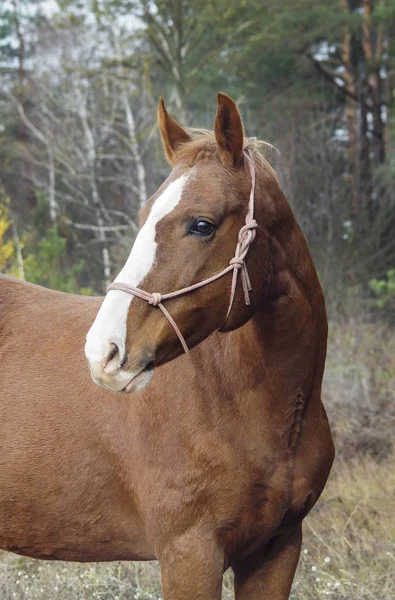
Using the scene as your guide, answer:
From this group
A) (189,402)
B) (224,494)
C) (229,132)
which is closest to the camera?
(229,132)

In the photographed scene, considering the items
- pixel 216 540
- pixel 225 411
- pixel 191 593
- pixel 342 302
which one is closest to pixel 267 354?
pixel 225 411

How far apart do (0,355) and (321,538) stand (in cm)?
246

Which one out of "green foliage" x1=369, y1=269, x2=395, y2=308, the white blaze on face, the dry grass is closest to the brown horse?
the white blaze on face

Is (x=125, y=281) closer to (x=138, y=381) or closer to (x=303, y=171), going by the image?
(x=138, y=381)

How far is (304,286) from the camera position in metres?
2.50

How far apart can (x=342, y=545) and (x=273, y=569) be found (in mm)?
1730

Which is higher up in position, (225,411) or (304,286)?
(304,286)

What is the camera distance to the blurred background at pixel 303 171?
436 centimetres

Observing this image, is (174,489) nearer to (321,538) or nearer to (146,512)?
(146,512)

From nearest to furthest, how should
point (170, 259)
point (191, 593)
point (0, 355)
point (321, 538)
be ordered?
point (170, 259)
point (191, 593)
point (0, 355)
point (321, 538)

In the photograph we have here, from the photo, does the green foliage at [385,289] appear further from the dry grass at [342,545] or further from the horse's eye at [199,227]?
the horse's eye at [199,227]

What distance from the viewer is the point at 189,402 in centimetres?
250

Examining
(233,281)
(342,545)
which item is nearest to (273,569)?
(233,281)

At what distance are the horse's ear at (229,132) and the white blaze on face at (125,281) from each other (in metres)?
0.17
